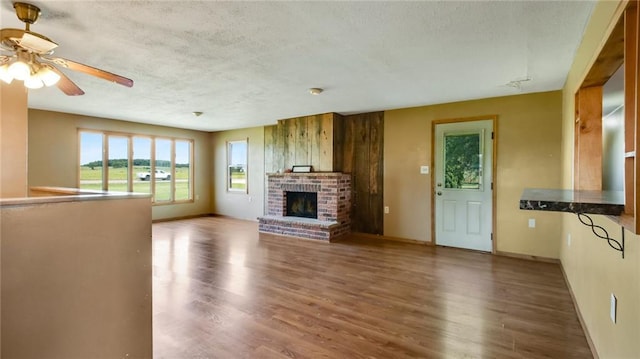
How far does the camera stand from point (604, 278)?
1842 millimetres

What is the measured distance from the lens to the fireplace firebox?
605cm

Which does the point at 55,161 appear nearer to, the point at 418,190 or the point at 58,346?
the point at 58,346

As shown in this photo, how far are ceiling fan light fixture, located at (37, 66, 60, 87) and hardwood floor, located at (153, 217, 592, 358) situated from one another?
2.01 meters

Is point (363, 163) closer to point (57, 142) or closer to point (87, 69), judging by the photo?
point (87, 69)

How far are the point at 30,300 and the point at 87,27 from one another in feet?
6.83

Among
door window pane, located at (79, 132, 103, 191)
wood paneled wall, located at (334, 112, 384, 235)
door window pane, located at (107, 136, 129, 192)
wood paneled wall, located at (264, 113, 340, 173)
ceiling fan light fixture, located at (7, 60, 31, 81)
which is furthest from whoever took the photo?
door window pane, located at (107, 136, 129, 192)

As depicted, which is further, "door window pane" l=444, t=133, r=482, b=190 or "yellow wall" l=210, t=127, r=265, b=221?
"yellow wall" l=210, t=127, r=265, b=221

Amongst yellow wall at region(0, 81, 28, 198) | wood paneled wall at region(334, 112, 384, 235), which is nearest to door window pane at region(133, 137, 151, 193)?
wood paneled wall at region(334, 112, 384, 235)

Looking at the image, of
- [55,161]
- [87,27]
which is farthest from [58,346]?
[55,161]

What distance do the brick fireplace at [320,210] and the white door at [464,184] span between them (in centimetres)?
167

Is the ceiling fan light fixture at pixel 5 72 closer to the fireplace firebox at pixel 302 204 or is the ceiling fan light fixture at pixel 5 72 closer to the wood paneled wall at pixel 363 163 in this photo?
the wood paneled wall at pixel 363 163

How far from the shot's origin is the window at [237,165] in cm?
767

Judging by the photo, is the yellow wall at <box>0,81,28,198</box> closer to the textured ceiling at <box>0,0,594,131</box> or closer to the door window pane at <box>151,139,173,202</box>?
the textured ceiling at <box>0,0,594,131</box>

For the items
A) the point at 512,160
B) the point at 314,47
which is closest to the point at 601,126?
the point at 512,160
